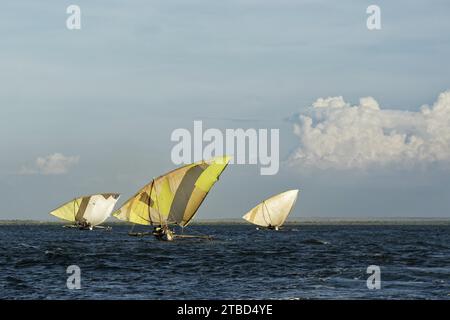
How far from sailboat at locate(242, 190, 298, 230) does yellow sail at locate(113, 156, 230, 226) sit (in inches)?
2085

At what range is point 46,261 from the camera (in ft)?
231

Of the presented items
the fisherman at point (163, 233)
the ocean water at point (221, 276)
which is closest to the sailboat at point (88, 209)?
the fisherman at point (163, 233)

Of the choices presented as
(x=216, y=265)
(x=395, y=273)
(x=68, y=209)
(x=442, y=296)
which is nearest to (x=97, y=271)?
(x=216, y=265)

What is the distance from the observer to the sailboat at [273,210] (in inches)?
5733

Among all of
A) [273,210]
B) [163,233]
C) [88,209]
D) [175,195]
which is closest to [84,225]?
[88,209]

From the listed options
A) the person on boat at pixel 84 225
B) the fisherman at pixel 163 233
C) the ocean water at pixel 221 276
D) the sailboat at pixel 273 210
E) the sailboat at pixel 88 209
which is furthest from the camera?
the person on boat at pixel 84 225

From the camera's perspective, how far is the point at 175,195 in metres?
90.8

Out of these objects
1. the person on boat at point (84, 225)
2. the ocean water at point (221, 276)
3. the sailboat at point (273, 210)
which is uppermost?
the sailboat at point (273, 210)

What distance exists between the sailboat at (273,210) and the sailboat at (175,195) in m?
52.6

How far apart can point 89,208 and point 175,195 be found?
8029cm

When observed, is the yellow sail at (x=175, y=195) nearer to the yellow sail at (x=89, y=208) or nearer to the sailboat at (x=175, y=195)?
the sailboat at (x=175, y=195)

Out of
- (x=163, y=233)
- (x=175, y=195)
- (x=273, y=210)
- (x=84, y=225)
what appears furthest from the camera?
(x=84, y=225)

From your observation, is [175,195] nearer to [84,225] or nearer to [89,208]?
[89,208]
